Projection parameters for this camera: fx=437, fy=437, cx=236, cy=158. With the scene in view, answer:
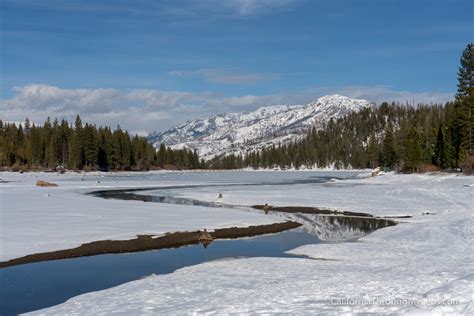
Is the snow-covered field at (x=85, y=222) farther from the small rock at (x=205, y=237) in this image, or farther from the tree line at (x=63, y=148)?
the tree line at (x=63, y=148)

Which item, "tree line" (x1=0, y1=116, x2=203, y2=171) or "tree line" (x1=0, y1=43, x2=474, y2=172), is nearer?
"tree line" (x1=0, y1=43, x2=474, y2=172)

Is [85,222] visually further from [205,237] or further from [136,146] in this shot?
[136,146]

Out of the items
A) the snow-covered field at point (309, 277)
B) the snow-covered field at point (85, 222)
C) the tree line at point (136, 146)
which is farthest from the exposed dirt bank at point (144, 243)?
the tree line at point (136, 146)

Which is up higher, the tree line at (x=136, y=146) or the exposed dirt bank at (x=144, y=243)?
the tree line at (x=136, y=146)

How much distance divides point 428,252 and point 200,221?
16457 mm

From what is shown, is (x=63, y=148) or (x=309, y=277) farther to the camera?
(x=63, y=148)

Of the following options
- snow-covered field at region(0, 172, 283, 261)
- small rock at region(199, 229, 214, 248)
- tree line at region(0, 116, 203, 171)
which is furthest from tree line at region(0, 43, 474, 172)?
small rock at region(199, 229, 214, 248)

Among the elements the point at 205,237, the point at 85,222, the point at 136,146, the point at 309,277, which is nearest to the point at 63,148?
the point at 136,146

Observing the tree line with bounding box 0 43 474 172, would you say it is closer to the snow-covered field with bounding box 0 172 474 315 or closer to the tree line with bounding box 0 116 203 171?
the tree line with bounding box 0 116 203 171

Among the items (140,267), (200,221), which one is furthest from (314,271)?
(200,221)

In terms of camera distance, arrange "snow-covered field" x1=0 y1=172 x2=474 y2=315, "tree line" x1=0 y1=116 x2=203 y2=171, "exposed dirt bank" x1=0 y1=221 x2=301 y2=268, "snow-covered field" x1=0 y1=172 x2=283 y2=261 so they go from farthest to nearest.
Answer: "tree line" x1=0 y1=116 x2=203 y2=171 → "snow-covered field" x1=0 y1=172 x2=283 y2=261 → "exposed dirt bank" x1=0 y1=221 x2=301 y2=268 → "snow-covered field" x1=0 y1=172 x2=474 y2=315

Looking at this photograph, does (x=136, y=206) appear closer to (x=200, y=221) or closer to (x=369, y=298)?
(x=200, y=221)

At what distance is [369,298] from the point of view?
13.0 m

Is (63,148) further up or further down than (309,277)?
further up
